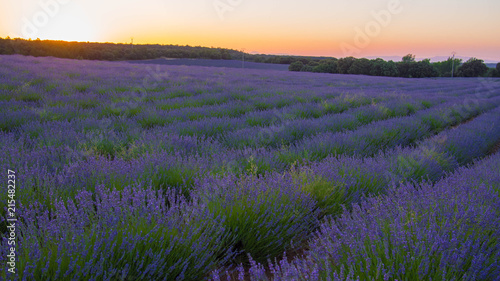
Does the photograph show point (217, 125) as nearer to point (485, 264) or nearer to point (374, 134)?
point (374, 134)

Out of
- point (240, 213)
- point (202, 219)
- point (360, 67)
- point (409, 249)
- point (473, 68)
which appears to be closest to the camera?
point (409, 249)

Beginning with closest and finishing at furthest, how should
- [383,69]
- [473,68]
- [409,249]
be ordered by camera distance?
1. [409,249]
2. [383,69]
3. [473,68]

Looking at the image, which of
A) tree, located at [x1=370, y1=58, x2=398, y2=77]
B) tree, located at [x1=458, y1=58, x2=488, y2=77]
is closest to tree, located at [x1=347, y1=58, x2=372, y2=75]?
tree, located at [x1=370, y1=58, x2=398, y2=77]

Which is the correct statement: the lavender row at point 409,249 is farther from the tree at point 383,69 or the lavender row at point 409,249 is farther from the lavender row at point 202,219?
the tree at point 383,69

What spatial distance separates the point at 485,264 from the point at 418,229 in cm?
29

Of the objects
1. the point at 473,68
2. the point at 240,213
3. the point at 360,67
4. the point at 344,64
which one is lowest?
the point at 240,213

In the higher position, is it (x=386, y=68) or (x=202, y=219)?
(x=386, y=68)

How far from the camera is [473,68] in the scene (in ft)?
196

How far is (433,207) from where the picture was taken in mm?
1738

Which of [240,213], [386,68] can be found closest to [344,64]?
[386,68]

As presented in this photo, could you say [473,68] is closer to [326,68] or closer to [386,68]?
[386,68]

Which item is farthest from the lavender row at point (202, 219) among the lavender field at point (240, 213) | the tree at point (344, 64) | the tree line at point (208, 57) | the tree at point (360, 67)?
the tree at point (344, 64)

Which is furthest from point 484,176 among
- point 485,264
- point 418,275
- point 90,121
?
point 90,121

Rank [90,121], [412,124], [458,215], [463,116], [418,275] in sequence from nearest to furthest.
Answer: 1. [418,275]
2. [458,215]
3. [90,121]
4. [412,124]
5. [463,116]
